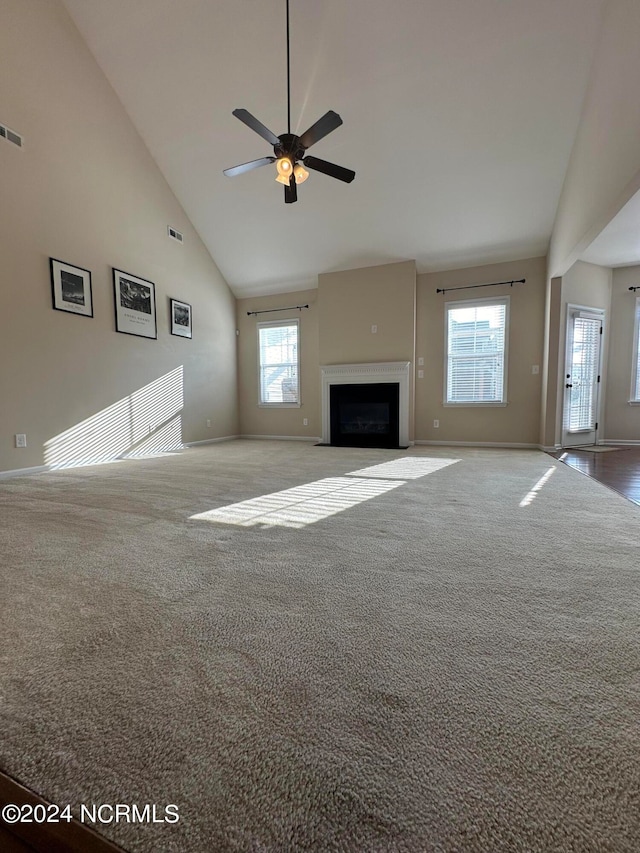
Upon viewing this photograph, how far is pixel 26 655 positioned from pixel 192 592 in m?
0.48

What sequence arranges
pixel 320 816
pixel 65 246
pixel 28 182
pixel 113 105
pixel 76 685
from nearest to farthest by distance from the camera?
pixel 320 816, pixel 76 685, pixel 28 182, pixel 65 246, pixel 113 105

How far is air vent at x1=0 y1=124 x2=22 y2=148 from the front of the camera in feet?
11.4

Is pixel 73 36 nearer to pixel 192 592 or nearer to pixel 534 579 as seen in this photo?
pixel 192 592

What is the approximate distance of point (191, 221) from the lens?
5879 mm

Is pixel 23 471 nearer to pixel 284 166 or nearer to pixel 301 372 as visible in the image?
pixel 284 166

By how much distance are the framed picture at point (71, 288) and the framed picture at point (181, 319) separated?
134 centimetres

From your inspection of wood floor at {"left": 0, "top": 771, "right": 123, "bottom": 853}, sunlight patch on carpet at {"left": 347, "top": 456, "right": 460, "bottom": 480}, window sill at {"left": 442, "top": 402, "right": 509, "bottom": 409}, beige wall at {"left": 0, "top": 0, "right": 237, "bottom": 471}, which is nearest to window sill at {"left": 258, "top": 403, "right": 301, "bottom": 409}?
beige wall at {"left": 0, "top": 0, "right": 237, "bottom": 471}

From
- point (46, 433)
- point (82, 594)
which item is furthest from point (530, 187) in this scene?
point (46, 433)

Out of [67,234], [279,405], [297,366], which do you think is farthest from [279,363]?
[67,234]

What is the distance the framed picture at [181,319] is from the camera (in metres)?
5.60

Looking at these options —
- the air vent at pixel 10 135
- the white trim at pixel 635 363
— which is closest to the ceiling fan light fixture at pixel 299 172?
the air vent at pixel 10 135

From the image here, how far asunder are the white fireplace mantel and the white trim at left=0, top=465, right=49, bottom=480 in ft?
12.8

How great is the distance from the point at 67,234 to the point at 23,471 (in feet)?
8.80

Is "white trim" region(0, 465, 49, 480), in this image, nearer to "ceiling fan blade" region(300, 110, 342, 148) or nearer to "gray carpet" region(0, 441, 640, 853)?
"gray carpet" region(0, 441, 640, 853)
